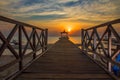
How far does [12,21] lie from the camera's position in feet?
13.3

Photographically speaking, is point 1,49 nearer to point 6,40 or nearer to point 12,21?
point 6,40

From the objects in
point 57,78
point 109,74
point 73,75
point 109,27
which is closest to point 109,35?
point 109,27

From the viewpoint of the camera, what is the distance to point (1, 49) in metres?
3.54

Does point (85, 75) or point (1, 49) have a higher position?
point (1, 49)

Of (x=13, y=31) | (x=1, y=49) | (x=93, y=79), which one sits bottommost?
(x=93, y=79)

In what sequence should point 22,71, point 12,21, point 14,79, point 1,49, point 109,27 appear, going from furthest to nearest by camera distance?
1. point 22,71
2. point 109,27
3. point 14,79
4. point 12,21
5. point 1,49

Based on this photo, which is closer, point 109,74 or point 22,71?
point 109,74

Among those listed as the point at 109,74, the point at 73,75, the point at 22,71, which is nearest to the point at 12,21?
the point at 22,71

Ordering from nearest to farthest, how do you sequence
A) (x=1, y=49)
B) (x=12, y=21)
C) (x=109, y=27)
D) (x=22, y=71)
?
1. (x=1, y=49)
2. (x=12, y=21)
3. (x=109, y=27)
4. (x=22, y=71)

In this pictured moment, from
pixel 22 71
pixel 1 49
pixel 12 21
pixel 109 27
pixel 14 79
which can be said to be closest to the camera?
pixel 1 49

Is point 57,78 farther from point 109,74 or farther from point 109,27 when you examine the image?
point 109,27

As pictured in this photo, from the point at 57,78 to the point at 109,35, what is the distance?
1.87 metres

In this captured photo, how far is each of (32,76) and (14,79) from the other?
558mm

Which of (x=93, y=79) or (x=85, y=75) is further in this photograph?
(x=85, y=75)
